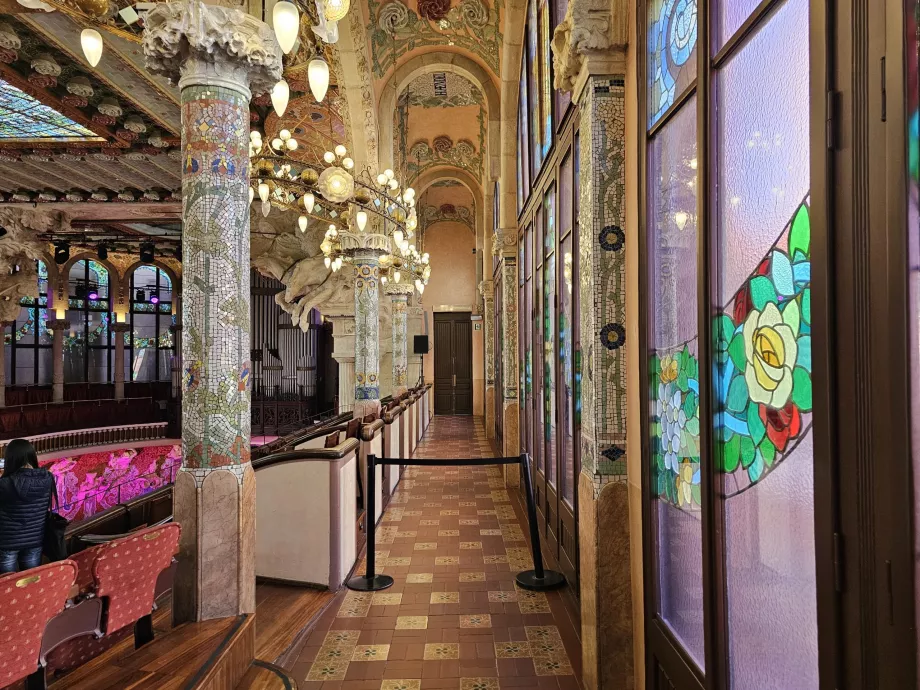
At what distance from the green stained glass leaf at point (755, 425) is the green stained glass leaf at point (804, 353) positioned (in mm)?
250

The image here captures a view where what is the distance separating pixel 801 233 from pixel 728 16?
925 millimetres

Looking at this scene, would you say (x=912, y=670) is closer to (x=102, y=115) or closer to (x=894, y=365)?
(x=894, y=365)

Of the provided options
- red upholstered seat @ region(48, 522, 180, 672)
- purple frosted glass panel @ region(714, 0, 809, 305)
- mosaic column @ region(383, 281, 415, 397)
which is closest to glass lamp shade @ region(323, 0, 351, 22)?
purple frosted glass panel @ region(714, 0, 809, 305)

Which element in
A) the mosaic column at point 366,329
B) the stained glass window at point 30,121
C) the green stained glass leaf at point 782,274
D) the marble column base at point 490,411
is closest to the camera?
the green stained glass leaf at point 782,274

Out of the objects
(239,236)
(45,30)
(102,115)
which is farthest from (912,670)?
(102,115)

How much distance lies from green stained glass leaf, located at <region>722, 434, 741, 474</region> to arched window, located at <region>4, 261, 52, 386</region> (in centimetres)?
2162

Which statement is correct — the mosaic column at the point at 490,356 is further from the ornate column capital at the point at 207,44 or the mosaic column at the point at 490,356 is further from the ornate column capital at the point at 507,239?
the ornate column capital at the point at 207,44

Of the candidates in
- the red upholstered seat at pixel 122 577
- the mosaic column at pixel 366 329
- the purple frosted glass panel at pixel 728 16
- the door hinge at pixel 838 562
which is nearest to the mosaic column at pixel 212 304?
the red upholstered seat at pixel 122 577

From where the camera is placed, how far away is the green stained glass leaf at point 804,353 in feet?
4.58

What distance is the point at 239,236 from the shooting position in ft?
11.1

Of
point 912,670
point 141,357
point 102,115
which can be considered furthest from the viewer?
point 141,357

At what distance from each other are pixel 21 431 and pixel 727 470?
17.0 metres

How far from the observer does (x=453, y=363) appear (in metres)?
20.9

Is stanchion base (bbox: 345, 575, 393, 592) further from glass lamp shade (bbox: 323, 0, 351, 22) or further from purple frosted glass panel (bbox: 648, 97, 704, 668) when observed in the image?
glass lamp shade (bbox: 323, 0, 351, 22)
